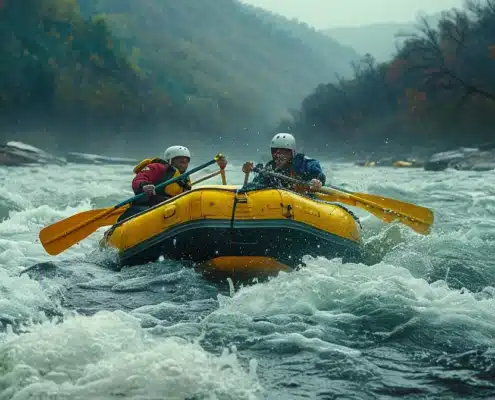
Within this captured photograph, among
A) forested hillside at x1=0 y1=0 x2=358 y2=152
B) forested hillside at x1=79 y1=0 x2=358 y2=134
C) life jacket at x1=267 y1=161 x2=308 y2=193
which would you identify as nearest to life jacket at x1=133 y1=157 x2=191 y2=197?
life jacket at x1=267 y1=161 x2=308 y2=193

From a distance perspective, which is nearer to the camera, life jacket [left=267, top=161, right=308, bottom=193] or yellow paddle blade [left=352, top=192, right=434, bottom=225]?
life jacket [left=267, top=161, right=308, bottom=193]

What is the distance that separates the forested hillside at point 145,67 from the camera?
58875 mm

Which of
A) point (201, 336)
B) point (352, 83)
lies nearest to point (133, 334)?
point (201, 336)

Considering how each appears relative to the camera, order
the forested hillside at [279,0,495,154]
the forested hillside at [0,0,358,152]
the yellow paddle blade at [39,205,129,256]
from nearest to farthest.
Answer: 1. the yellow paddle blade at [39,205,129,256]
2. the forested hillside at [279,0,495,154]
3. the forested hillside at [0,0,358,152]

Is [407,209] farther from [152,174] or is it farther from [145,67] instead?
[145,67]

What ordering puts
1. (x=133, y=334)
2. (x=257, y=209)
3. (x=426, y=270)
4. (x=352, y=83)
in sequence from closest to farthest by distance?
1. (x=133, y=334)
2. (x=257, y=209)
3. (x=426, y=270)
4. (x=352, y=83)

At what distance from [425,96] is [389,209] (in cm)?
4063

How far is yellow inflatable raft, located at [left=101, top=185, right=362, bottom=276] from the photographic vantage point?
6715 mm

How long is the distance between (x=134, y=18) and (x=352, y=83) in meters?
63.2

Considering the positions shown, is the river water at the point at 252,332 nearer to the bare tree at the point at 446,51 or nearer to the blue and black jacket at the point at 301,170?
the blue and black jacket at the point at 301,170

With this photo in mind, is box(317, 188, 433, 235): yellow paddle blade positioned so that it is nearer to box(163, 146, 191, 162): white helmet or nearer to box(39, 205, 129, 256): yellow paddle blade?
box(163, 146, 191, 162): white helmet

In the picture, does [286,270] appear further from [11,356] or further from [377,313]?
[11,356]

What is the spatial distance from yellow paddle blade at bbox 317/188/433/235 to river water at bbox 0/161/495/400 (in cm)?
50

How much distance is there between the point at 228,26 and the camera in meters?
149
